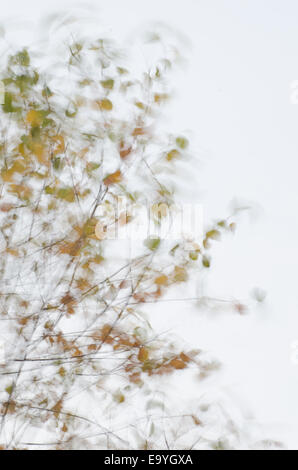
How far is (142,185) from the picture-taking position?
151 cm

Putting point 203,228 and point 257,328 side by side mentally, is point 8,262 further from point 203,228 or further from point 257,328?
point 257,328

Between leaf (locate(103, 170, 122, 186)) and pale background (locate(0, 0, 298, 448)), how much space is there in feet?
1.95

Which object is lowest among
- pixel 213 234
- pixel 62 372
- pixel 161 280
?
pixel 62 372

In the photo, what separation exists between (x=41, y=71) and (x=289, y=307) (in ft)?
3.91

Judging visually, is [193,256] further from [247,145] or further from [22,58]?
[247,145]

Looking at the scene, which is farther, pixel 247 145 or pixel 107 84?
pixel 247 145

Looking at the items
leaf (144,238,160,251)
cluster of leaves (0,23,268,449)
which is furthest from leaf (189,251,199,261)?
leaf (144,238,160,251)

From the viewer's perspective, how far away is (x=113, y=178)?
1.44 meters

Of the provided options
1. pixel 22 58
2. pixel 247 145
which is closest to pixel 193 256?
pixel 22 58

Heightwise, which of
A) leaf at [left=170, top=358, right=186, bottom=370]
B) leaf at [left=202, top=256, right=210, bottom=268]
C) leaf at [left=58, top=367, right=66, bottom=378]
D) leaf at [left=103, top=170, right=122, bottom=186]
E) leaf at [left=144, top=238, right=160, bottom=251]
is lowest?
leaf at [left=58, top=367, right=66, bottom=378]

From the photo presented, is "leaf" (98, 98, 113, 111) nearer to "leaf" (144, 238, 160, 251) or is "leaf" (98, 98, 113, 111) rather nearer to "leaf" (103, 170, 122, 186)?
"leaf" (103, 170, 122, 186)

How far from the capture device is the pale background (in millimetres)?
1991

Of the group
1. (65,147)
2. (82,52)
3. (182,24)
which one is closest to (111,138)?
(65,147)

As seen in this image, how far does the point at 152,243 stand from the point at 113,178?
0.20 m
